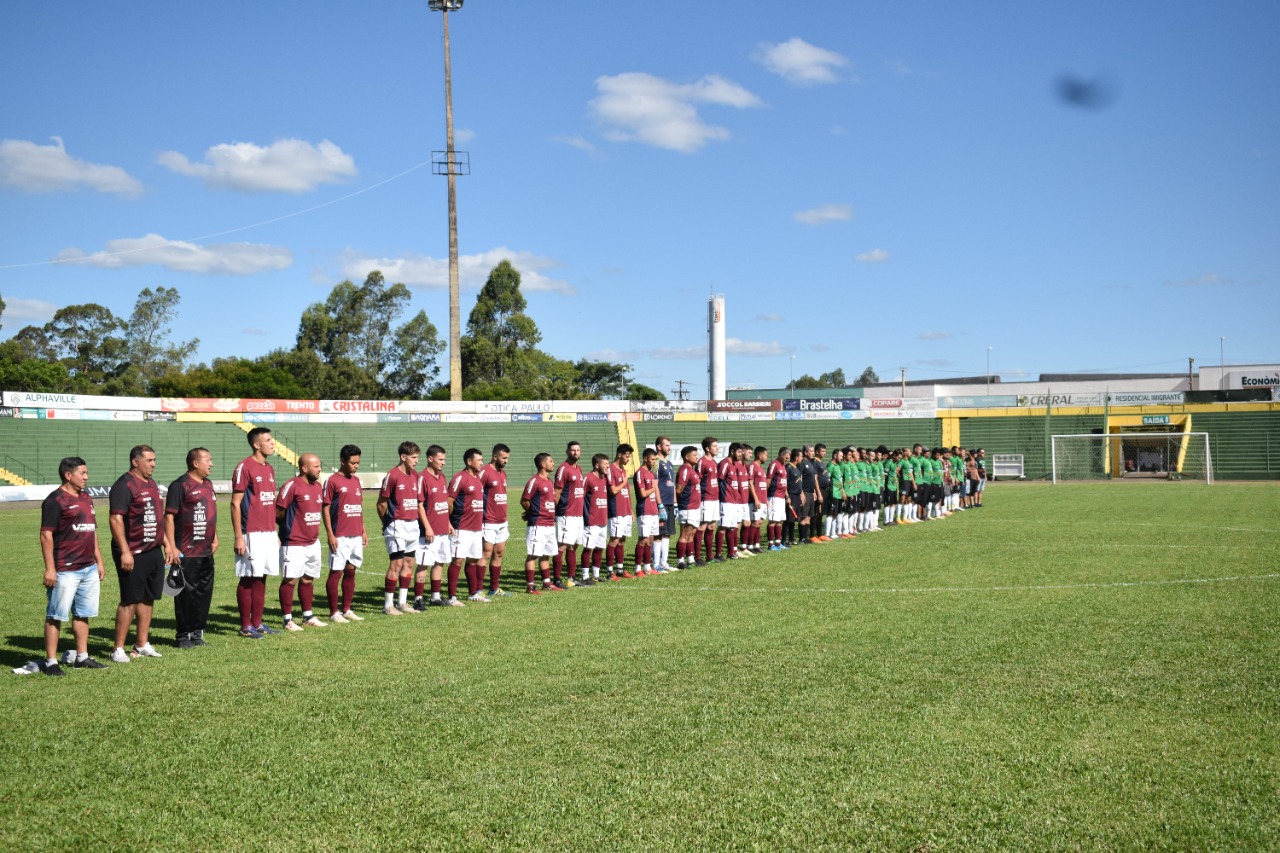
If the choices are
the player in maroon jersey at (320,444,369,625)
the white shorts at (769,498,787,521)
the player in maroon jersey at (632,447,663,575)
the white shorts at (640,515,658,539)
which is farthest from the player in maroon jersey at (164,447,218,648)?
the white shorts at (769,498,787,521)

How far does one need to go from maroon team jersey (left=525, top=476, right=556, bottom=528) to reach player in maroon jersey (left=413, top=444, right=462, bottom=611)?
1289 mm

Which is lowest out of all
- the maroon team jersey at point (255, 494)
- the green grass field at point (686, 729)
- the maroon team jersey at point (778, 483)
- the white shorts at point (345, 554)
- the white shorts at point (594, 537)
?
the green grass field at point (686, 729)

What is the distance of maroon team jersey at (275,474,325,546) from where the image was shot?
10.8 meters

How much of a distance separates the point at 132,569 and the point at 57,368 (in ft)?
208

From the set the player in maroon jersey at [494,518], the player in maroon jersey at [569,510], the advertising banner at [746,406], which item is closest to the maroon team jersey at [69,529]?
the player in maroon jersey at [494,518]

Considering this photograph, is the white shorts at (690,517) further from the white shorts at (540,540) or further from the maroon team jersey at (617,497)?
the white shorts at (540,540)

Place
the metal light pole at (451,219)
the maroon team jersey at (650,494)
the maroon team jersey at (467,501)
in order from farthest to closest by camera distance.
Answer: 1. the metal light pole at (451,219)
2. the maroon team jersey at (650,494)
3. the maroon team jersey at (467,501)

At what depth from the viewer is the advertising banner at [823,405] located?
5466 centimetres

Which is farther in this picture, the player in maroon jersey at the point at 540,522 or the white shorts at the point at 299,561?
the player in maroon jersey at the point at 540,522

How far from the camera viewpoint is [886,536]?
2070cm

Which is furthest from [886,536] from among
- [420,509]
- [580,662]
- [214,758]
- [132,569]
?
[214,758]

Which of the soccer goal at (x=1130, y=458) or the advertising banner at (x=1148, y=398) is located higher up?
the advertising banner at (x=1148, y=398)

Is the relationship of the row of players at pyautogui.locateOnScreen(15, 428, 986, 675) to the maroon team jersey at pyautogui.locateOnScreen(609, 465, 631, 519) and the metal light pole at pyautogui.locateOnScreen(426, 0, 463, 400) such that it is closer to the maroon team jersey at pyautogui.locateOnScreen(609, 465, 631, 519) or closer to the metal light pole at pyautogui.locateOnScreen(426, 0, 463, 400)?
the maroon team jersey at pyautogui.locateOnScreen(609, 465, 631, 519)

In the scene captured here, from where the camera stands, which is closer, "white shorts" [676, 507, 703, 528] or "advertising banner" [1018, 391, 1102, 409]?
"white shorts" [676, 507, 703, 528]
